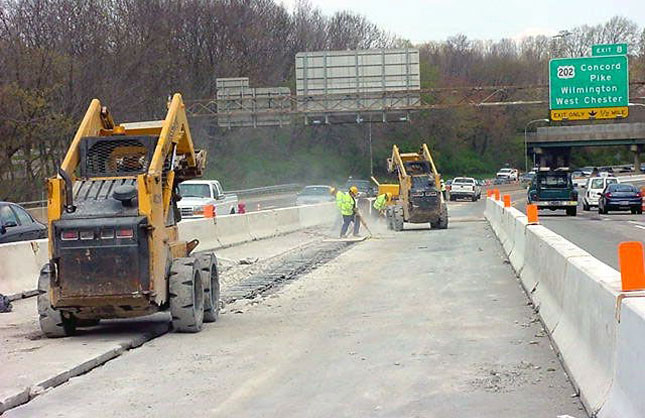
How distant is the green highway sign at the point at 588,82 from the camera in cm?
4806

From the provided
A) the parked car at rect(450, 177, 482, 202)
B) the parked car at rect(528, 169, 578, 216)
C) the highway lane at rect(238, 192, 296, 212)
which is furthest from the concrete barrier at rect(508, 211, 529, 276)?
the parked car at rect(450, 177, 482, 202)

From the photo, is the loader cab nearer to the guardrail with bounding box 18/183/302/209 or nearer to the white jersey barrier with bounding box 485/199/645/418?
the white jersey barrier with bounding box 485/199/645/418

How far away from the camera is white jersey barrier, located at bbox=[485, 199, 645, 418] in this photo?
6.18 metres

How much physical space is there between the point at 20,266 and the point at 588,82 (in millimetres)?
36941

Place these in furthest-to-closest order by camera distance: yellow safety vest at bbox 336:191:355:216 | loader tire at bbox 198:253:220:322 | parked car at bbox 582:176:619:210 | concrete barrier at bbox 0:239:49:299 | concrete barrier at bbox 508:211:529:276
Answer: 1. parked car at bbox 582:176:619:210
2. yellow safety vest at bbox 336:191:355:216
3. concrete barrier at bbox 508:211:529:276
4. concrete barrier at bbox 0:239:49:299
5. loader tire at bbox 198:253:220:322

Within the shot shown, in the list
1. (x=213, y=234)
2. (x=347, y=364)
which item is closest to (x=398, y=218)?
(x=213, y=234)

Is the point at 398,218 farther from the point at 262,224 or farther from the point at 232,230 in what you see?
the point at 232,230

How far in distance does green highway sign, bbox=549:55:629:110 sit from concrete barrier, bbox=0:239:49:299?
35001mm

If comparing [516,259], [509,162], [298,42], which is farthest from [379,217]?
[509,162]

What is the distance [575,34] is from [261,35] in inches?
2406

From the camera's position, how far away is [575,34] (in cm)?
13312

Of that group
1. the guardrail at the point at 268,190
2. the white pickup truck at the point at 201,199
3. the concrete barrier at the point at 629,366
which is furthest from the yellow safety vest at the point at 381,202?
the concrete barrier at the point at 629,366

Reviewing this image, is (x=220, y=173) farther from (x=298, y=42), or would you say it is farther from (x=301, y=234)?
(x=301, y=234)

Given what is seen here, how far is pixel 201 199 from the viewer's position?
35781 millimetres
